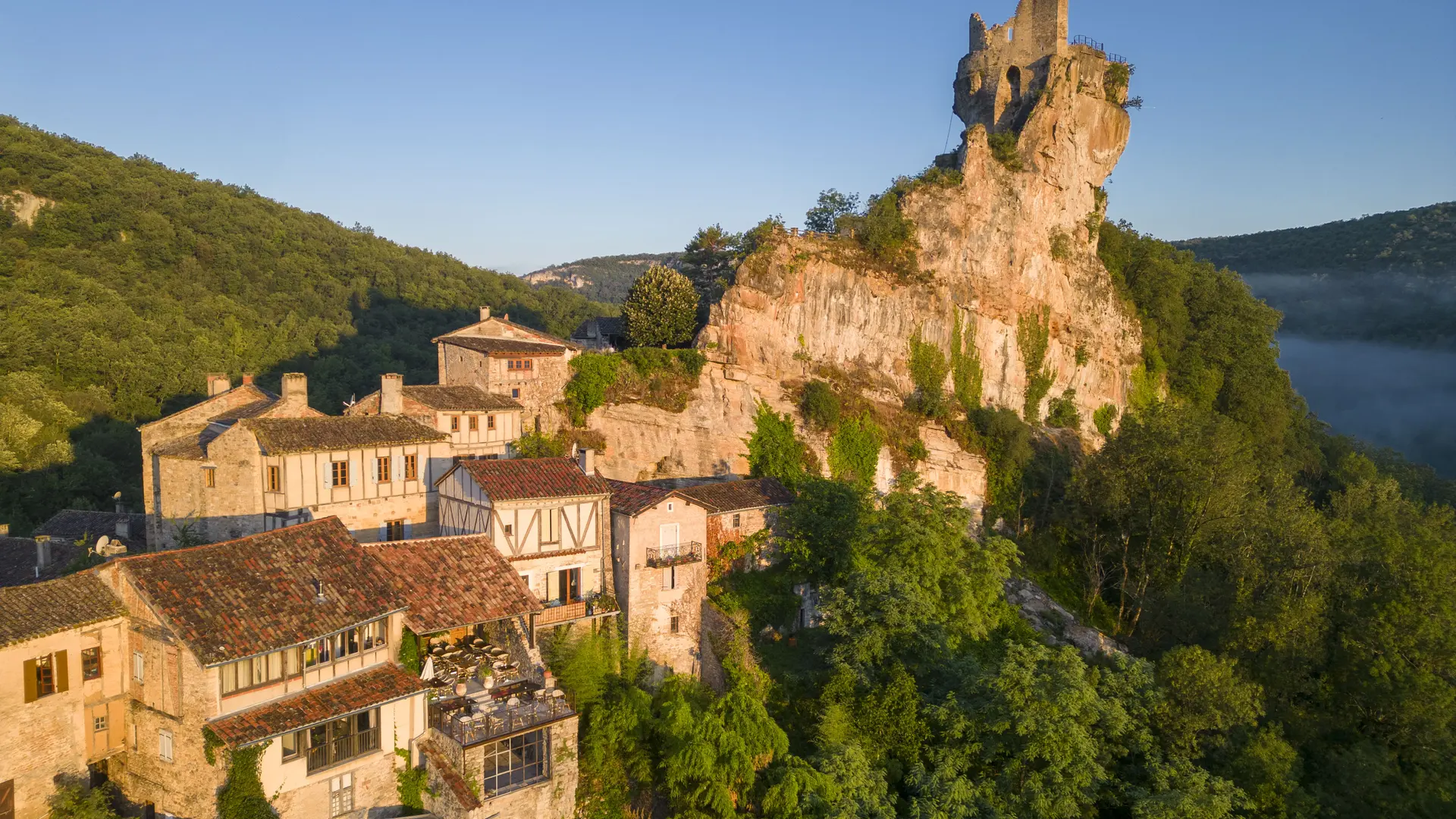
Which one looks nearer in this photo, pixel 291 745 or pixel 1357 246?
pixel 291 745

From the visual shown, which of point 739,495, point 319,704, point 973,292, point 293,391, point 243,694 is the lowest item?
point 319,704

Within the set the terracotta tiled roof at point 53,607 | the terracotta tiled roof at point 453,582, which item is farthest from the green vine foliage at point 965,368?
the terracotta tiled roof at point 53,607

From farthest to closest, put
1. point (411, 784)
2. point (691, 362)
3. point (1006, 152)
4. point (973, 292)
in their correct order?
point (1006, 152) → point (973, 292) → point (691, 362) → point (411, 784)

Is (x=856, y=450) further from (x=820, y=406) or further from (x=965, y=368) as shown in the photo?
(x=965, y=368)

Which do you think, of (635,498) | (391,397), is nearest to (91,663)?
(635,498)

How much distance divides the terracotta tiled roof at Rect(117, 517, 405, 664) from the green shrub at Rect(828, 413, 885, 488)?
2281cm

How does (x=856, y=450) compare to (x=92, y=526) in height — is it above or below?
above

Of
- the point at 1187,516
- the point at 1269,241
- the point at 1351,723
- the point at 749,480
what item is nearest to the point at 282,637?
the point at 749,480

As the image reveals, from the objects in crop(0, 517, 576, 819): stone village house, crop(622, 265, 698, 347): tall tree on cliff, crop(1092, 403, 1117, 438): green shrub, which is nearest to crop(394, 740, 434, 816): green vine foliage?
crop(0, 517, 576, 819): stone village house

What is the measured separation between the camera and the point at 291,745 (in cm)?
1692

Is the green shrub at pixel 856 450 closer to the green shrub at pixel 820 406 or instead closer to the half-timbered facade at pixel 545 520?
the green shrub at pixel 820 406

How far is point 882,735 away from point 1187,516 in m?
18.9

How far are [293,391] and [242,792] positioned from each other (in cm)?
1455

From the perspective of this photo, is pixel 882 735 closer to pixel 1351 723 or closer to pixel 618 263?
pixel 1351 723
